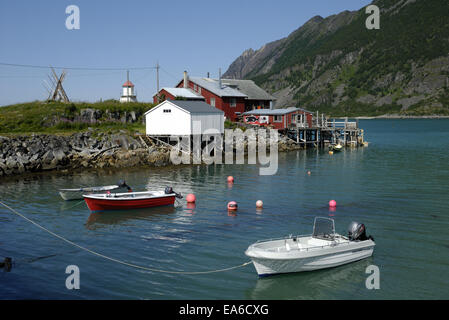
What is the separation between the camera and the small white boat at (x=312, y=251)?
19100 mm

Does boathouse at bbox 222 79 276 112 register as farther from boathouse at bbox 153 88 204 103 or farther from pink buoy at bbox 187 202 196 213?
pink buoy at bbox 187 202 196 213

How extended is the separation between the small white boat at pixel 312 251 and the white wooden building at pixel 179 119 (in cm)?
3647

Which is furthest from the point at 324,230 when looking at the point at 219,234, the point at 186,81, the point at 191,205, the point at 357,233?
the point at 186,81

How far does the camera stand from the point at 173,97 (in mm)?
Result: 76688

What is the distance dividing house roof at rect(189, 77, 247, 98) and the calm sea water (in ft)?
115

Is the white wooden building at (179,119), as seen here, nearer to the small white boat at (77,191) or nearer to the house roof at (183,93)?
the house roof at (183,93)

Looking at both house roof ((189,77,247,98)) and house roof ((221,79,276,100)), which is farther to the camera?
house roof ((221,79,276,100))

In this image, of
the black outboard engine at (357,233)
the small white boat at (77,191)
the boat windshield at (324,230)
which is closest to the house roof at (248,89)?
the small white boat at (77,191)

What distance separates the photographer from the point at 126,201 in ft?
103

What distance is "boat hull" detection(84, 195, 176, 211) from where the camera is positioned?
31109 mm

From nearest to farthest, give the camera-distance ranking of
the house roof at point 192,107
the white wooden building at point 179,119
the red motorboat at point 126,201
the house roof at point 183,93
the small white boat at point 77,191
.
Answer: the red motorboat at point 126,201 → the small white boat at point 77,191 → the white wooden building at point 179,119 → the house roof at point 192,107 → the house roof at point 183,93

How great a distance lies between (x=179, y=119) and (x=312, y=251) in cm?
4013

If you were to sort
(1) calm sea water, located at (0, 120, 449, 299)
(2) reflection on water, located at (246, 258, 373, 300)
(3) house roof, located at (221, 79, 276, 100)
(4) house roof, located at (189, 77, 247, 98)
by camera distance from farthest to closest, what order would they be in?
(3) house roof, located at (221, 79, 276, 100) → (4) house roof, located at (189, 77, 247, 98) → (1) calm sea water, located at (0, 120, 449, 299) → (2) reflection on water, located at (246, 258, 373, 300)

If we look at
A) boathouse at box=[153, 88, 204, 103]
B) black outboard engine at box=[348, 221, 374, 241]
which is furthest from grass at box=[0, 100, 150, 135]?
black outboard engine at box=[348, 221, 374, 241]
